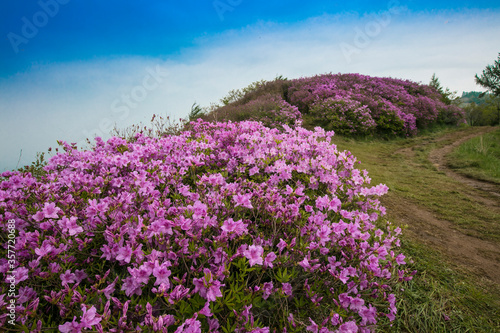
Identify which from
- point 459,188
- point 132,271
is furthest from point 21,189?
point 459,188

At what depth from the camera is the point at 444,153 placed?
10359mm

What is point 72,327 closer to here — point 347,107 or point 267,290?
point 267,290

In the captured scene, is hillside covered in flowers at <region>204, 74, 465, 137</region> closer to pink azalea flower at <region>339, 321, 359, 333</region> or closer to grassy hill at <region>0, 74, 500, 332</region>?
grassy hill at <region>0, 74, 500, 332</region>

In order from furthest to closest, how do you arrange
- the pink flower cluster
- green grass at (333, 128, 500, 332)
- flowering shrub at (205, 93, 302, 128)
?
the pink flower cluster → flowering shrub at (205, 93, 302, 128) → green grass at (333, 128, 500, 332)

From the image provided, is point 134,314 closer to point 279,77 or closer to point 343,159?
point 343,159

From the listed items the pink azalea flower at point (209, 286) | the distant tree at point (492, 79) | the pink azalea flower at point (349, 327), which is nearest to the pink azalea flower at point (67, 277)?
the pink azalea flower at point (209, 286)

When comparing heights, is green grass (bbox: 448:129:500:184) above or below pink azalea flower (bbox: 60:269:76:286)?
below

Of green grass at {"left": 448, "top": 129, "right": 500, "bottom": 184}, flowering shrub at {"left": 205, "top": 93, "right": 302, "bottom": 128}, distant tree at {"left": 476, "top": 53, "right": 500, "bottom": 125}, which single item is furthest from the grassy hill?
distant tree at {"left": 476, "top": 53, "right": 500, "bottom": 125}

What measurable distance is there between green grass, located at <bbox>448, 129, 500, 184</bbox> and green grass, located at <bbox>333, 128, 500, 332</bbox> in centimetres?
86

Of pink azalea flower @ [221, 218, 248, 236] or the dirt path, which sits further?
the dirt path

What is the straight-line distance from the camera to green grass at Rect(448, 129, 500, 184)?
7.44m

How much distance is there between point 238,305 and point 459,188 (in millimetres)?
7133

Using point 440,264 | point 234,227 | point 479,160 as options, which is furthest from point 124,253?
point 479,160

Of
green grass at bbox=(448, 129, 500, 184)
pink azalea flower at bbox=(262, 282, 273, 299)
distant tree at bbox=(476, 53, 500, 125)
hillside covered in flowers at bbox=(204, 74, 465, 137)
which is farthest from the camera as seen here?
distant tree at bbox=(476, 53, 500, 125)
